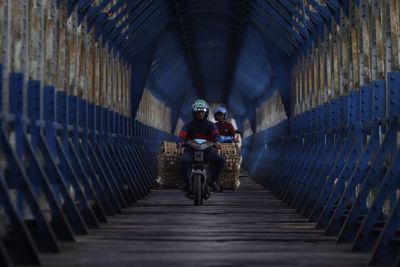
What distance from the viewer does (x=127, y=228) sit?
570 inches

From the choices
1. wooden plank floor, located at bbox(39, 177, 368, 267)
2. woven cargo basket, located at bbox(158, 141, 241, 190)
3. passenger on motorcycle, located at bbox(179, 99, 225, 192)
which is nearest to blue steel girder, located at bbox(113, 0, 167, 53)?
woven cargo basket, located at bbox(158, 141, 241, 190)

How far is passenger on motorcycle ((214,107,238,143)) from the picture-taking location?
24484 mm

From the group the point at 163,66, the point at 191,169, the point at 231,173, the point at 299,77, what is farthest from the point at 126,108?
the point at 163,66

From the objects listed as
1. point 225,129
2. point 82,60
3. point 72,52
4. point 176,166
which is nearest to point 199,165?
point 176,166

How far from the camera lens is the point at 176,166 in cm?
2252

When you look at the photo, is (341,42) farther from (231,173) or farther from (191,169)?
(231,173)

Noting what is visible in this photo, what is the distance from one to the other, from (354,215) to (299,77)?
16.3 metres

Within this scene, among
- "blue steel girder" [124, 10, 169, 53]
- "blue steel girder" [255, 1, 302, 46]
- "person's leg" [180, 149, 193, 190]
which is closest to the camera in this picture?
"person's leg" [180, 149, 193, 190]

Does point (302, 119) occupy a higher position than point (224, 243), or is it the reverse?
point (302, 119)

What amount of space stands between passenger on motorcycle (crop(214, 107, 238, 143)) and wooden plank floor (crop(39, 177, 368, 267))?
17.7ft

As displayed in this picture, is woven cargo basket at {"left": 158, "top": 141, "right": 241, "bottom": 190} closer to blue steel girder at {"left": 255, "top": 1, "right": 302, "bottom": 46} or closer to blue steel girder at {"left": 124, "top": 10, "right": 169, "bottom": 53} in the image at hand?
blue steel girder at {"left": 255, "top": 1, "right": 302, "bottom": 46}

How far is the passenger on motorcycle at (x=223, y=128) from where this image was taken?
2448 cm

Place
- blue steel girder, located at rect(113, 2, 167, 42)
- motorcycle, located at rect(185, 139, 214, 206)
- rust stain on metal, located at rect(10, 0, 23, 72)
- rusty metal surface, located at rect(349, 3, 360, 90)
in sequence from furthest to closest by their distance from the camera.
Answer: blue steel girder, located at rect(113, 2, 167, 42), motorcycle, located at rect(185, 139, 214, 206), rusty metal surface, located at rect(349, 3, 360, 90), rust stain on metal, located at rect(10, 0, 23, 72)

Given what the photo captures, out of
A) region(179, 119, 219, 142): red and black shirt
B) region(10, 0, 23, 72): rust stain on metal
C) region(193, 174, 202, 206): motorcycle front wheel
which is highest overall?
region(10, 0, 23, 72): rust stain on metal
